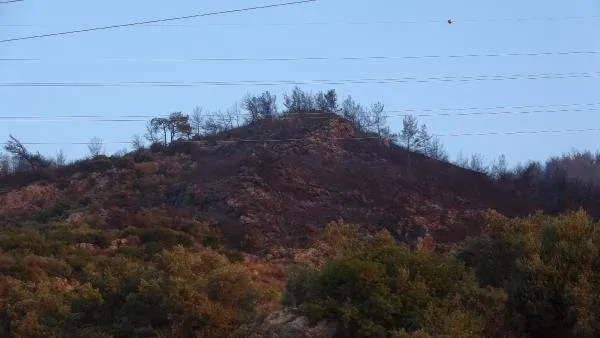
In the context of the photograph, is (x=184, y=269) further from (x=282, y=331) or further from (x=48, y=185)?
(x=48, y=185)

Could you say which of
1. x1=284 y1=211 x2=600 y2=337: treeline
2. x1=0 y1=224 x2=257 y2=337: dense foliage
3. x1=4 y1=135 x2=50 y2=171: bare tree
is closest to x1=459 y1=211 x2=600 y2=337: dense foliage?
x1=284 y1=211 x2=600 y2=337: treeline

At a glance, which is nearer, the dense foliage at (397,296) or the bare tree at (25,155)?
the dense foliage at (397,296)

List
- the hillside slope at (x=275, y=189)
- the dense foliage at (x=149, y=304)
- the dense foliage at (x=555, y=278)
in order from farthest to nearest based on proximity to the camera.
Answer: the hillside slope at (x=275, y=189), the dense foliage at (x=149, y=304), the dense foliage at (x=555, y=278)

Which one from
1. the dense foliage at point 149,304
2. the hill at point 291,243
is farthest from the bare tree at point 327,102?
the dense foliage at point 149,304

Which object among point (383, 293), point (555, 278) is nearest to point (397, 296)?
point (383, 293)

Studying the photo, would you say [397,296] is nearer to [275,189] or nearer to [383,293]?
[383,293]

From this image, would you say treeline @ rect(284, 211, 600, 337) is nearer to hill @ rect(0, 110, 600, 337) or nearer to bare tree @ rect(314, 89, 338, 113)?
hill @ rect(0, 110, 600, 337)

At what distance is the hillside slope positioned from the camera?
5472 centimetres

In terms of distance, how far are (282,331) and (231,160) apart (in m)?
48.4

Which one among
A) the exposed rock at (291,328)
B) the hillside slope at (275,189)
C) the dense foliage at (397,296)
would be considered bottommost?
the exposed rock at (291,328)

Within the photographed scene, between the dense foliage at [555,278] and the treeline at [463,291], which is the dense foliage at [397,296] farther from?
the dense foliage at [555,278]

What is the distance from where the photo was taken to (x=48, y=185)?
67.9 metres

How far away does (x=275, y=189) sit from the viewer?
6044 centimetres

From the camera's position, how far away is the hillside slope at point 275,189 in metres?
54.7
